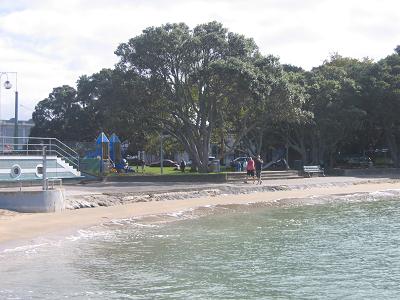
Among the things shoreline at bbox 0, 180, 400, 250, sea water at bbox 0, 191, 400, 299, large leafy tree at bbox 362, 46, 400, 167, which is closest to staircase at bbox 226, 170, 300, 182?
shoreline at bbox 0, 180, 400, 250

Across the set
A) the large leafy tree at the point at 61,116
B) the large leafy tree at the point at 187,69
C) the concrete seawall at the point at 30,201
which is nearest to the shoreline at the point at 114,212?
the concrete seawall at the point at 30,201

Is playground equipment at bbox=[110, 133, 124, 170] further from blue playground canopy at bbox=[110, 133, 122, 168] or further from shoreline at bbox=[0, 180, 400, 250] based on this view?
shoreline at bbox=[0, 180, 400, 250]

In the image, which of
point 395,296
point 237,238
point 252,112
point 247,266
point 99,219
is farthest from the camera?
point 252,112

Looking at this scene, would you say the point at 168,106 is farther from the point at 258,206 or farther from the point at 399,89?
the point at 399,89

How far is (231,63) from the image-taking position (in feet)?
112

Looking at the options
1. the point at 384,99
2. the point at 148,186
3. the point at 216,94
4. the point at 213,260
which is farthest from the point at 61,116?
the point at 213,260

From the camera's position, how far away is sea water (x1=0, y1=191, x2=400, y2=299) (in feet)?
34.0

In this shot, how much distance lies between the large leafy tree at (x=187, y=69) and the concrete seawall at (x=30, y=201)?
1716cm

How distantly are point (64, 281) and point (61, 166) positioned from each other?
1533 centimetres

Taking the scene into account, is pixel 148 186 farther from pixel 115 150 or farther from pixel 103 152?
pixel 115 150

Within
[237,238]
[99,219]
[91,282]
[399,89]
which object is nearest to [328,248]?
[237,238]

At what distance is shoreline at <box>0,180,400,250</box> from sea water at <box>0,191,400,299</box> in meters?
0.72

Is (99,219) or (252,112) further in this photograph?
(252,112)

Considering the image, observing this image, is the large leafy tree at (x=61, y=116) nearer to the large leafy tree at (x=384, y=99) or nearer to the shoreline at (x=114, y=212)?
the large leafy tree at (x=384, y=99)
